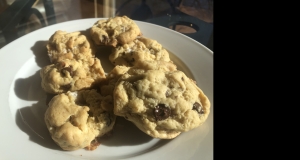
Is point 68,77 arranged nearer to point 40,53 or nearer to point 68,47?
point 68,47

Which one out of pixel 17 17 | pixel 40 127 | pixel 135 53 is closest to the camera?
pixel 40 127

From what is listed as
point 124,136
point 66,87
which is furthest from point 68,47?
point 124,136

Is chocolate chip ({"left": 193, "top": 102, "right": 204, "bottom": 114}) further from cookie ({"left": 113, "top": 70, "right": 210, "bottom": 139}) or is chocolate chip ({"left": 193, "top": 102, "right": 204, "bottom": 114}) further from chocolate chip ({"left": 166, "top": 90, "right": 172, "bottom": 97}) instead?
chocolate chip ({"left": 166, "top": 90, "right": 172, "bottom": 97})

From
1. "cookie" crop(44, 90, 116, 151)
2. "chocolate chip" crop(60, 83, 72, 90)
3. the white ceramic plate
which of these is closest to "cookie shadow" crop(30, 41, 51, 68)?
the white ceramic plate
